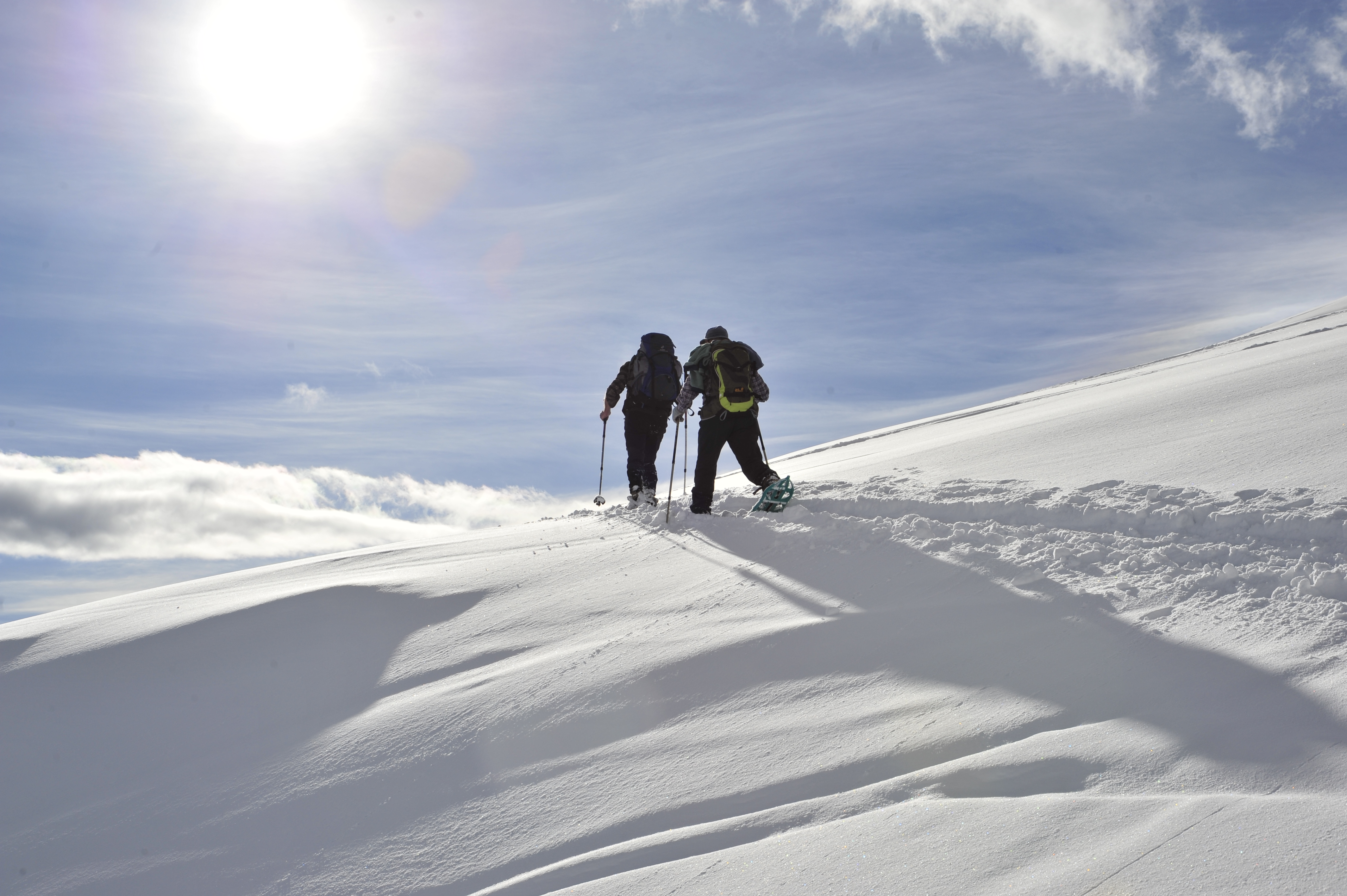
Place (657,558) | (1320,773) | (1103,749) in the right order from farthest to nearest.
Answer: (657,558) < (1103,749) < (1320,773)

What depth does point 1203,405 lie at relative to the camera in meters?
8.16

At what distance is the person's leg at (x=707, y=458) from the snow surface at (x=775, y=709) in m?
1.60

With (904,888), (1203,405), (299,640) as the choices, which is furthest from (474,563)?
(1203,405)

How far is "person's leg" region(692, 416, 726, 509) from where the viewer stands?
28.1ft

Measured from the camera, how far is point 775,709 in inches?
142

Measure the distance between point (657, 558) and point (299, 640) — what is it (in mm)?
2696

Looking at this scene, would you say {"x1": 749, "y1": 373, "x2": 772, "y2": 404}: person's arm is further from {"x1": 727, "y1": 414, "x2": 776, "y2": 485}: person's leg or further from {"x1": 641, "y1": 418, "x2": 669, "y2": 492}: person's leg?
{"x1": 641, "y1": 418, "x2": 669, "y2": 492}: person's leg

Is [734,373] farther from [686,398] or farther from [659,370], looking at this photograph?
[659,370]

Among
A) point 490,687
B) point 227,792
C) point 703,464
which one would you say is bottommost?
point 227,792

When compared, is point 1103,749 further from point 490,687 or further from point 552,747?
point 490,687

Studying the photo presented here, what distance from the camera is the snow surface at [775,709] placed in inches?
103

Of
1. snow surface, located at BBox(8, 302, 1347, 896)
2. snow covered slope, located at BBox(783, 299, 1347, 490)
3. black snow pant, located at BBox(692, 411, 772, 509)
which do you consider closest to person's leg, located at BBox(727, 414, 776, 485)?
black snow pant, located at BBox(692, 411, 772, 509)

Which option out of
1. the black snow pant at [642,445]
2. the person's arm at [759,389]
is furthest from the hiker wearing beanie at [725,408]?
the black snow pant at [642,445]

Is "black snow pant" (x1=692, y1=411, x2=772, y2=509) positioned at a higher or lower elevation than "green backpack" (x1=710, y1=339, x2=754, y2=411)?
lower
